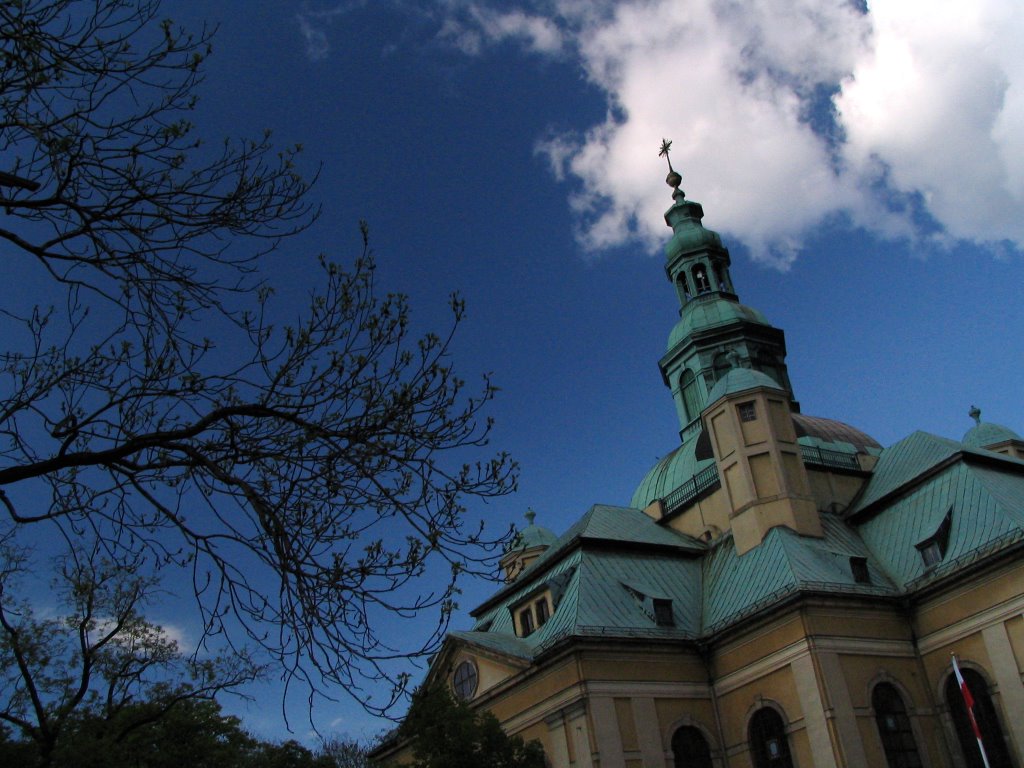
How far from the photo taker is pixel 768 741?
95.3 feet

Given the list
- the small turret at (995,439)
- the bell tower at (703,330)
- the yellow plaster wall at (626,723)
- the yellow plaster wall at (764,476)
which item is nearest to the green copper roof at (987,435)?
the small turret at (995,439)

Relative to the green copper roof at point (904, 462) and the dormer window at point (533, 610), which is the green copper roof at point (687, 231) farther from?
the dormer window at point (533, 610)

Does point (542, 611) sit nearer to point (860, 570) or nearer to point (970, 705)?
point (860, 570)

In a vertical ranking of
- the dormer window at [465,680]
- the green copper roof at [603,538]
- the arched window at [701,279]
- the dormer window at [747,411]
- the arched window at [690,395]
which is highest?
the arched window at [701,279]

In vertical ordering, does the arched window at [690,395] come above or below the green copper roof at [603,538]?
above

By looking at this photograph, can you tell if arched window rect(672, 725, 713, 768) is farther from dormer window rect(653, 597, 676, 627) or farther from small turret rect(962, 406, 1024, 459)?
small turret rect(962, 406, 1024, 459)

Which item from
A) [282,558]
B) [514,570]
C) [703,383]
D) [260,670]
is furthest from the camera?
[514,570]

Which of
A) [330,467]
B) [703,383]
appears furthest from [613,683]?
[330,467]

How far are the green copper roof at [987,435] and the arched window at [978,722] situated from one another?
22230 mm

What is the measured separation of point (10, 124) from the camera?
894 centimetres

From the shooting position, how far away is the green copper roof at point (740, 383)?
35594 mm

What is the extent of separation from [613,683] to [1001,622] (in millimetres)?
10863

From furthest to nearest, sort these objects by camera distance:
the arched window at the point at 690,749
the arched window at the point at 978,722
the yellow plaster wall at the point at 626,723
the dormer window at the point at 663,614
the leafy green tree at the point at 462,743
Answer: the dormer window at the point at 663,614 < the arched window at the point at 690,749 < the yellow plaster wall at the point at 626,723 < the arched window at the point at 978,722 < the leafy green tree at the point at 462,743

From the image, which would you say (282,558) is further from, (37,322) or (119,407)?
(37,322)
